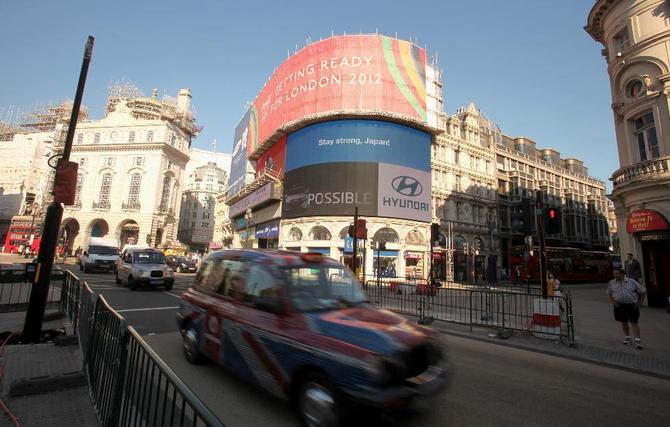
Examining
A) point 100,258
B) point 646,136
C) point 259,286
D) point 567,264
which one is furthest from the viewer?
point 567,264

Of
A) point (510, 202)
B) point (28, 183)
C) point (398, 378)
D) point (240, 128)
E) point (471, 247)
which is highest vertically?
point (240, 128)

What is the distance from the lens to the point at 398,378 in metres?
3.36

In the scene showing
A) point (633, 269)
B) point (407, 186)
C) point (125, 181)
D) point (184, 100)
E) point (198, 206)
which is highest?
point (184, 100)

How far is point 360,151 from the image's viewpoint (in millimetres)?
33625

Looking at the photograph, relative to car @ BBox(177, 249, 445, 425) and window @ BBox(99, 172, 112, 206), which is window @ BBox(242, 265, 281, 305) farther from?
window @ BBox(99, 172, 112, 206)

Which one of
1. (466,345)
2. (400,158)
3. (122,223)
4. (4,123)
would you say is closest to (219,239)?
(122,223)

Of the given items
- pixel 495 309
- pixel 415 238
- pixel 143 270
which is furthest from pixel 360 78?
pixel 495 309

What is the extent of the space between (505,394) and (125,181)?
73034mm

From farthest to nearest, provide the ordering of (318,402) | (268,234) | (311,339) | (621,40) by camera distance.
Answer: (268,234) < (621,40) < (311,339) < (318,402)

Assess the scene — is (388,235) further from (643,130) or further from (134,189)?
(134,189)

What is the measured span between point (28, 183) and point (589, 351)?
339 ft

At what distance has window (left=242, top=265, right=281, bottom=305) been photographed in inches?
175

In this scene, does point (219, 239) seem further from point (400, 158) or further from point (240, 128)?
point (400, 158)

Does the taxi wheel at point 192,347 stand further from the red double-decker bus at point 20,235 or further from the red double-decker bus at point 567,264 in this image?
the red double-decker bus at point 20,235
